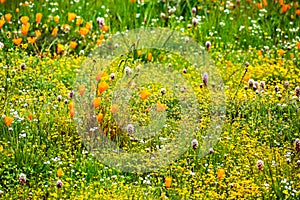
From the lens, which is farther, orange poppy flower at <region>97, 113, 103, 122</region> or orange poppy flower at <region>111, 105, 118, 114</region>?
orange poppy flower at <region>111, 105, 118, 114</region>

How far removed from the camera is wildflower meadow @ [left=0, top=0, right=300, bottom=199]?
4094mm

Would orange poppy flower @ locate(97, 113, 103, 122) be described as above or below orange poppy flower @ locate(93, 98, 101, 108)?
below

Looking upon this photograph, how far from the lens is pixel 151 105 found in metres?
4.91

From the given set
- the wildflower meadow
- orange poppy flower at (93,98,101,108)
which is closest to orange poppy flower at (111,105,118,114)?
the wildflower meadow

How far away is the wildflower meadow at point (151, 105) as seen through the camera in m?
4.09

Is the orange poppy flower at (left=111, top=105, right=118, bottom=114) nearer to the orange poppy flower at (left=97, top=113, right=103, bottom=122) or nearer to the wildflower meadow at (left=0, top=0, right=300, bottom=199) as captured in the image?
the wildflower meadow at (left=0, top=0, right=300, bottom=199)

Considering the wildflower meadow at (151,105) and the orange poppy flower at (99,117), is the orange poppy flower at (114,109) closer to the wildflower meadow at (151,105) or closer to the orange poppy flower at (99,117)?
the wildflower meadow at (151,105)

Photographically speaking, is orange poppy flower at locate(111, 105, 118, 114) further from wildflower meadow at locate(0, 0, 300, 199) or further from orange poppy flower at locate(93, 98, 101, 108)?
orange poppy flower at locate(93, 98, 101, 108)

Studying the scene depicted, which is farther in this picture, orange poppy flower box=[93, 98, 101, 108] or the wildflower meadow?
orange poppy flower box=[93, 98, 101, 108]

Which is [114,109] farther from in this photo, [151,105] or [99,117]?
[151,105]

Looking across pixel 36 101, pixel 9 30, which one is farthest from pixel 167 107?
pixel 9 30

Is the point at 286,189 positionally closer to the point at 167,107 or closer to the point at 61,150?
the point at 167,107

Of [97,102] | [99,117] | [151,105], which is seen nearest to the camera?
[99,117]

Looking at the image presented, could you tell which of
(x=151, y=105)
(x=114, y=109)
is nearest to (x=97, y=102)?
(x=114, y=109)
